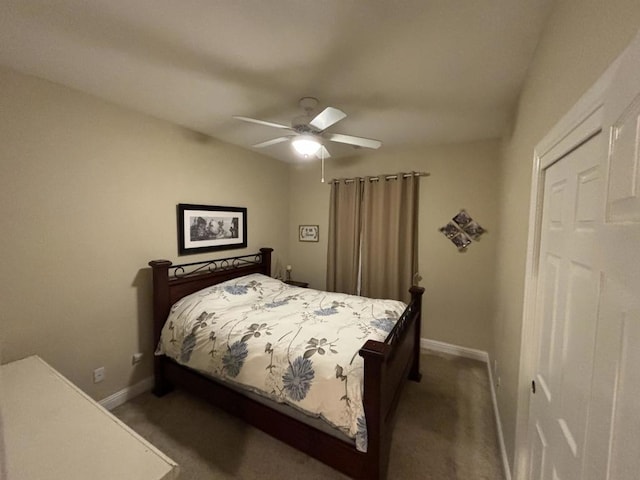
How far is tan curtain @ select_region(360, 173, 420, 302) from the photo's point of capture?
340 cm

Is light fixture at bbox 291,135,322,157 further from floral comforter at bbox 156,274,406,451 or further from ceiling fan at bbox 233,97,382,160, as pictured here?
A: floral comforter at bbox 156,274,406,451

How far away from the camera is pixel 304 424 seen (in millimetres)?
1710

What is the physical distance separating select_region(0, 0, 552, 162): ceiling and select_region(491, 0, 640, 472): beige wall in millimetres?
222

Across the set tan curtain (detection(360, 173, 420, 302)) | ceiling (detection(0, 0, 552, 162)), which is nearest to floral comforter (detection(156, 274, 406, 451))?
tan curtain (detection(360, 173, 420, 302))

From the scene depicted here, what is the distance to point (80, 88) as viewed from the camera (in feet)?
6.55

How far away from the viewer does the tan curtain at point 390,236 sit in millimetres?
3396

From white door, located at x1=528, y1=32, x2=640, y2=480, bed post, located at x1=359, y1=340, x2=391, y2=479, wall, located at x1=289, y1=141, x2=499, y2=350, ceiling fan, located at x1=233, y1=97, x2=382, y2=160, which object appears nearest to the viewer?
white door, located at x1=528, y1=32, x2=640, y2=480

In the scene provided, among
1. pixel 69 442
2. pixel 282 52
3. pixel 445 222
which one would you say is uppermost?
pixel 282 52

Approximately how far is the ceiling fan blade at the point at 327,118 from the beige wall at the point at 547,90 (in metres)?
1.06

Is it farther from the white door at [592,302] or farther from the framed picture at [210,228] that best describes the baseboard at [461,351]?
the framed picture at [210,228]

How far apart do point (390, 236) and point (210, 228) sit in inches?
88.8

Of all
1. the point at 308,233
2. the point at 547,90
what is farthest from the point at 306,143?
the point at 308,233

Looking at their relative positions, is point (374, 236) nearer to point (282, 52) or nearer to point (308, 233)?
point (308, 233)

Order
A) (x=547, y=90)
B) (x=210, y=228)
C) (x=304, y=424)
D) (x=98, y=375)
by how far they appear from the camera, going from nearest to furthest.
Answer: (x=547, y=90), (x=304, y=424), (x=98, y=375), (x=210, y=228)
